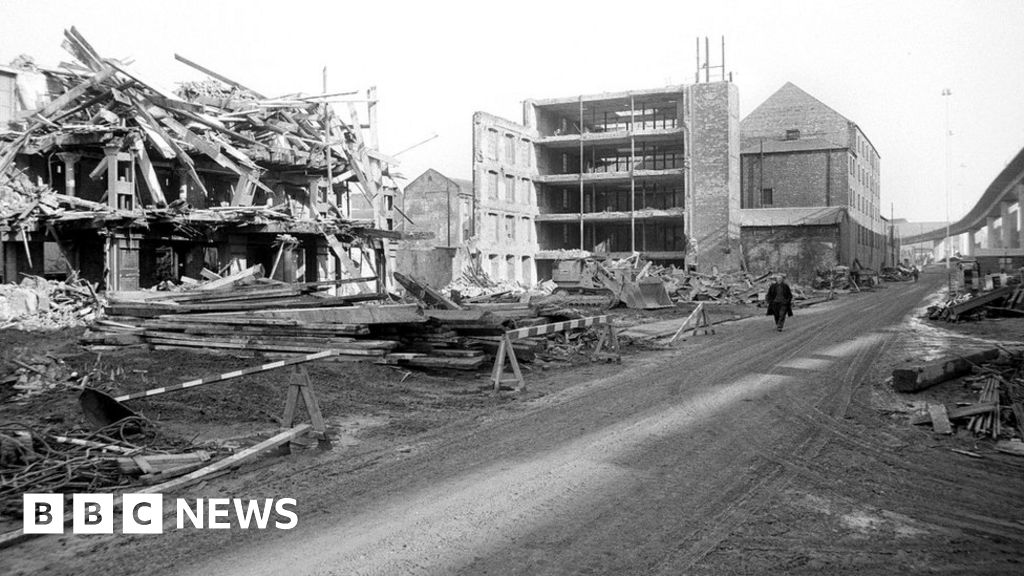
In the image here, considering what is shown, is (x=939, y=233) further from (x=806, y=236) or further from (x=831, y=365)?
(x=831, y=365)

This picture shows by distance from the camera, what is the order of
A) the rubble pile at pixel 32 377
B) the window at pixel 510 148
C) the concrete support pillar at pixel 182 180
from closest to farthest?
the rubble pile at pixel 32 377
the concrete support pillar at pixel 182 180
the window at pixel 510 148

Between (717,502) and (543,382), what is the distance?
257 inches

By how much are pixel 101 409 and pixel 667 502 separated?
6.06 meters

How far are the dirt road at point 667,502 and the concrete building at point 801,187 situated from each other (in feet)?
140

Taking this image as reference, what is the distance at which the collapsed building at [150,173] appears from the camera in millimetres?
21797

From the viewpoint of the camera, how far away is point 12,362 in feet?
36.7

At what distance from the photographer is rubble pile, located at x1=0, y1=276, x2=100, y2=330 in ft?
60.2

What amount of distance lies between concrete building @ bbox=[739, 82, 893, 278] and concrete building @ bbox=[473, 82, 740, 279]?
4.11m

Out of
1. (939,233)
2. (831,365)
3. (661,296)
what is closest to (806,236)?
(661,296)

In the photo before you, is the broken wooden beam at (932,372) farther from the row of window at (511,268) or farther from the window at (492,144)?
the window at (492,144)

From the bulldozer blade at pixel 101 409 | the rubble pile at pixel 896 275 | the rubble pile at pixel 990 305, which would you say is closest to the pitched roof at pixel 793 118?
the rubble pile at pixel 896 275

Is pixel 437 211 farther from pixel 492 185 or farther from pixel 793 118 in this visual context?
pixel 793 118

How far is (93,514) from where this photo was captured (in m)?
5.53

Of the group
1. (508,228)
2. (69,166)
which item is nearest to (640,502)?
(69,166)
